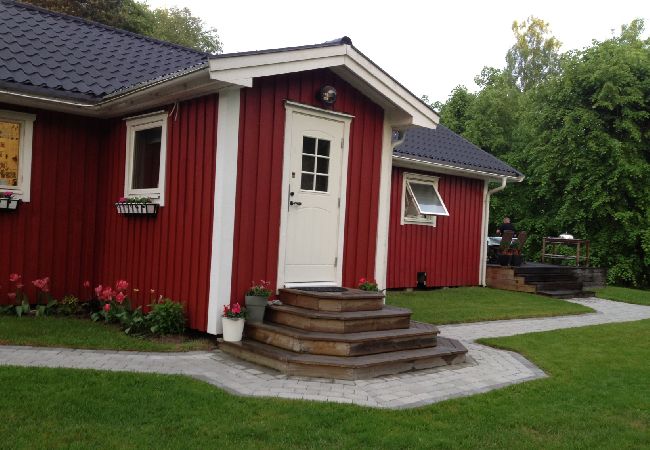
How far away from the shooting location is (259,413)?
169 inches

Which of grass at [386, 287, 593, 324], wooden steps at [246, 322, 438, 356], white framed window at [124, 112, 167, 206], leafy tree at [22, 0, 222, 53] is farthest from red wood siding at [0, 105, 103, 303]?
leafy tree at [22, 0, 222, 53]

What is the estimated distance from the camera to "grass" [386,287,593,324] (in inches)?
383

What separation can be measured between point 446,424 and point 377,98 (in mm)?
4744

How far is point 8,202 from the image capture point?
25.0ft

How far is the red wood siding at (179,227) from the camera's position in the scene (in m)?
6.67

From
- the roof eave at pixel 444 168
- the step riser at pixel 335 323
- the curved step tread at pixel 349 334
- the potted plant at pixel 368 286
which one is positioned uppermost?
the roof eave at pixel 444 168

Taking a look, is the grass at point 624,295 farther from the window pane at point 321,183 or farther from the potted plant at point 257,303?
the potted plant at point 257,303

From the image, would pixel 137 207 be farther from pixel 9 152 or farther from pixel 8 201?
pixel 9 152

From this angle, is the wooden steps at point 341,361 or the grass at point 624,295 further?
the grass at point 624,295

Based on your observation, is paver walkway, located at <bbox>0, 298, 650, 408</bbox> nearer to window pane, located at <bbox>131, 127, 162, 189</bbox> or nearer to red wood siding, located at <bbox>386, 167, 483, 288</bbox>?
window pane, located at <bbox>131, 127, 162, 189</bbox>

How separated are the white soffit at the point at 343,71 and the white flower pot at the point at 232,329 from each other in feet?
8.22

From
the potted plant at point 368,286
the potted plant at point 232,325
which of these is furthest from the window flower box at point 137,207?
the potted plant at point 368,286

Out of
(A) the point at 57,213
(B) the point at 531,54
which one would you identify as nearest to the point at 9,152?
(A) the point at 57,213

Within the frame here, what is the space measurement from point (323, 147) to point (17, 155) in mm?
4078
